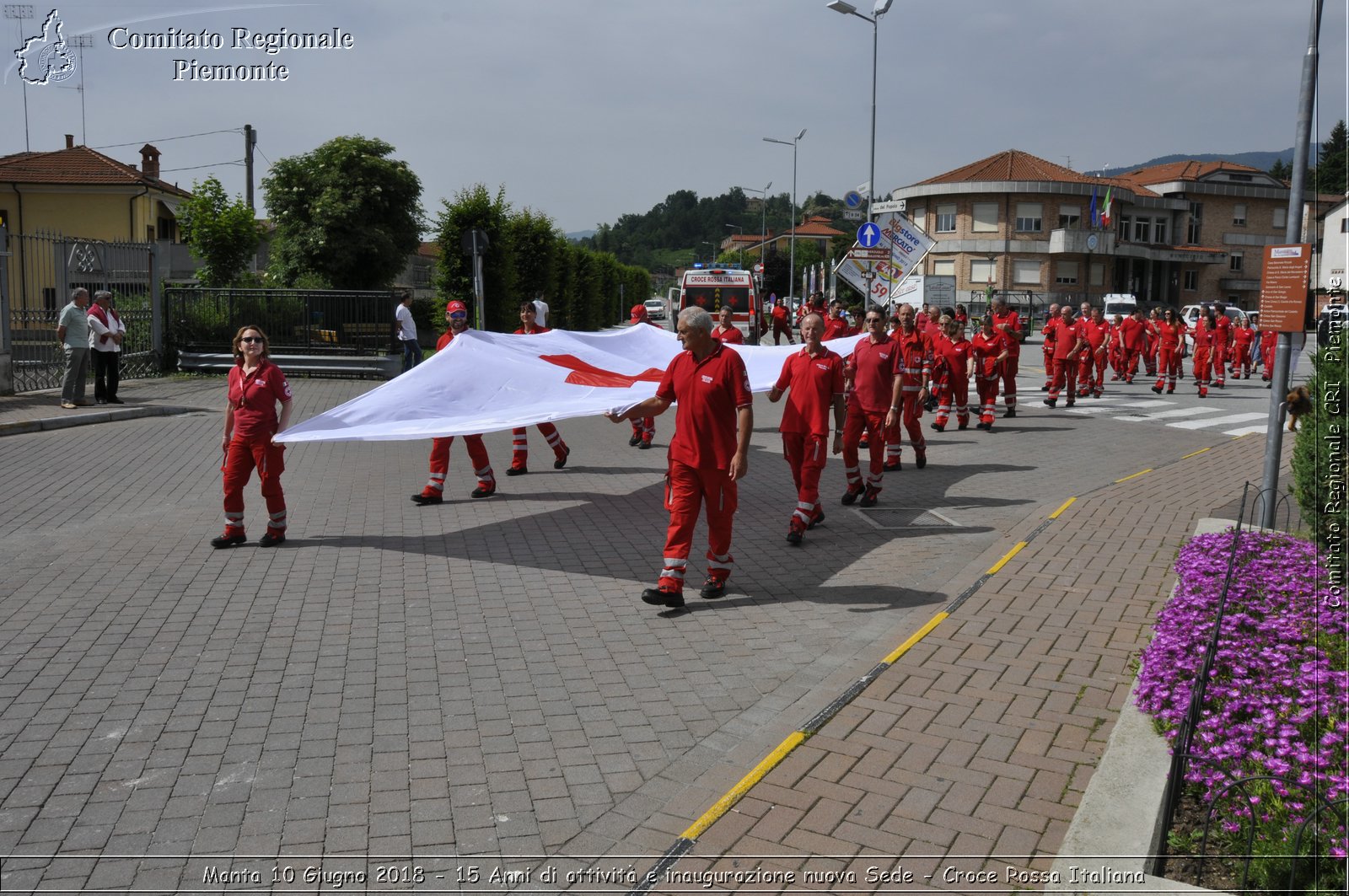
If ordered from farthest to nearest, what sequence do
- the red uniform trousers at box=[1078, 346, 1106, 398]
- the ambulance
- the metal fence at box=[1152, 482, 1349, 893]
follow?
1. the ambulance
2. the red uniform trousers at box=[1078, 346, 1106, 398]
3. the metal fence at box=[1152, 482, 1349, 893]

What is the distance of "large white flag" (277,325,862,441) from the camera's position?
891 cm

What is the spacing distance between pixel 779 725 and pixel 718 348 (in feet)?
10.0

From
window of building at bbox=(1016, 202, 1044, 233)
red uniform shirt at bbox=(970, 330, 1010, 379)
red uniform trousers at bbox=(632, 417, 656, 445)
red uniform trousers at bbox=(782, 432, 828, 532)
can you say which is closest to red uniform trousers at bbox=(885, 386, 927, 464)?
red uniform trousers at bbox=(632, 417, 656, 445)

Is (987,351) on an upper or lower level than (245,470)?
upper

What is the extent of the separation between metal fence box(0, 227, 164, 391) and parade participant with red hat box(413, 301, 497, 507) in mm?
11204

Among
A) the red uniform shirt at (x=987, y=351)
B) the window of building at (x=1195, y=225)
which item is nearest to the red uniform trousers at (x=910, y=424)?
the red uniform shirt at (x=987, y=351)

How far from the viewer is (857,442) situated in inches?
420

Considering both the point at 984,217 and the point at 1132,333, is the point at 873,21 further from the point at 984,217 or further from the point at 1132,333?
the point at 984,217

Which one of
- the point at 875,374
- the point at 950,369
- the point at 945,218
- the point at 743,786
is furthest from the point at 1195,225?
the point at 743,786

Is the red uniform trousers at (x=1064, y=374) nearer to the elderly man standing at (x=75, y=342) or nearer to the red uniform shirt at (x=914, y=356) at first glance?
the red uniform shirt at (x=914, y=356)

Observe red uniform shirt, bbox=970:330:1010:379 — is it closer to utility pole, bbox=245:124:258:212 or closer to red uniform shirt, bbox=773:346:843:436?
red uniform shirt, bbox=773:346:843:436

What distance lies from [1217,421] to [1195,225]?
63.6 meters

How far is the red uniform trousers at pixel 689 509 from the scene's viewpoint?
23.6 feet

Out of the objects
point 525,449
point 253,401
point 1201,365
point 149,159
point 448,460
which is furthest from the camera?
point 149,159
